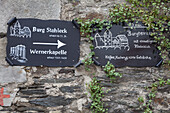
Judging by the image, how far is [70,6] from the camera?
257 centimetres

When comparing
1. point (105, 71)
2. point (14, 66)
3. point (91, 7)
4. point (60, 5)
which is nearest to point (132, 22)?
point (91, 7)

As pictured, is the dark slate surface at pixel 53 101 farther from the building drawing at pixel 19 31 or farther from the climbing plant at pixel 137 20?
the building drawing at pixel 19 31

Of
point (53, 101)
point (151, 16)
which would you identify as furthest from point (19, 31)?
point (151, 16)

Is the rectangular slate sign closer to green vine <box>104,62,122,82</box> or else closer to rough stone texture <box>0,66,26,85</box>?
rough stone texture <box>0,66,26,85</box>

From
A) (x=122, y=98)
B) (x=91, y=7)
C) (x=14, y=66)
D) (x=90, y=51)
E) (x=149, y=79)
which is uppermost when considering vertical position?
(x=91, y=7)

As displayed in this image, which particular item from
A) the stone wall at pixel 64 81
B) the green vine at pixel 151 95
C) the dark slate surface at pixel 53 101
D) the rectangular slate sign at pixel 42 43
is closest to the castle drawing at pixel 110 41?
the stone wall at pixel 64 81

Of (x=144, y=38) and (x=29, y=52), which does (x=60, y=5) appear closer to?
(x=29, y=52)

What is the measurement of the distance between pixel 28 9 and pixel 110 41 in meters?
1.17

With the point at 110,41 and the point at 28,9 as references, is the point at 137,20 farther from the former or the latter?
the point at 28,9

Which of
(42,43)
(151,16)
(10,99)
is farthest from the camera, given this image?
(151,16)

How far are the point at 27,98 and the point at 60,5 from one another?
130cm

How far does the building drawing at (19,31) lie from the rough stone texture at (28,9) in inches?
4.3

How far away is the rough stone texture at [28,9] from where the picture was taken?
2406 millimetres

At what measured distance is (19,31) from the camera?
2.39 metres
